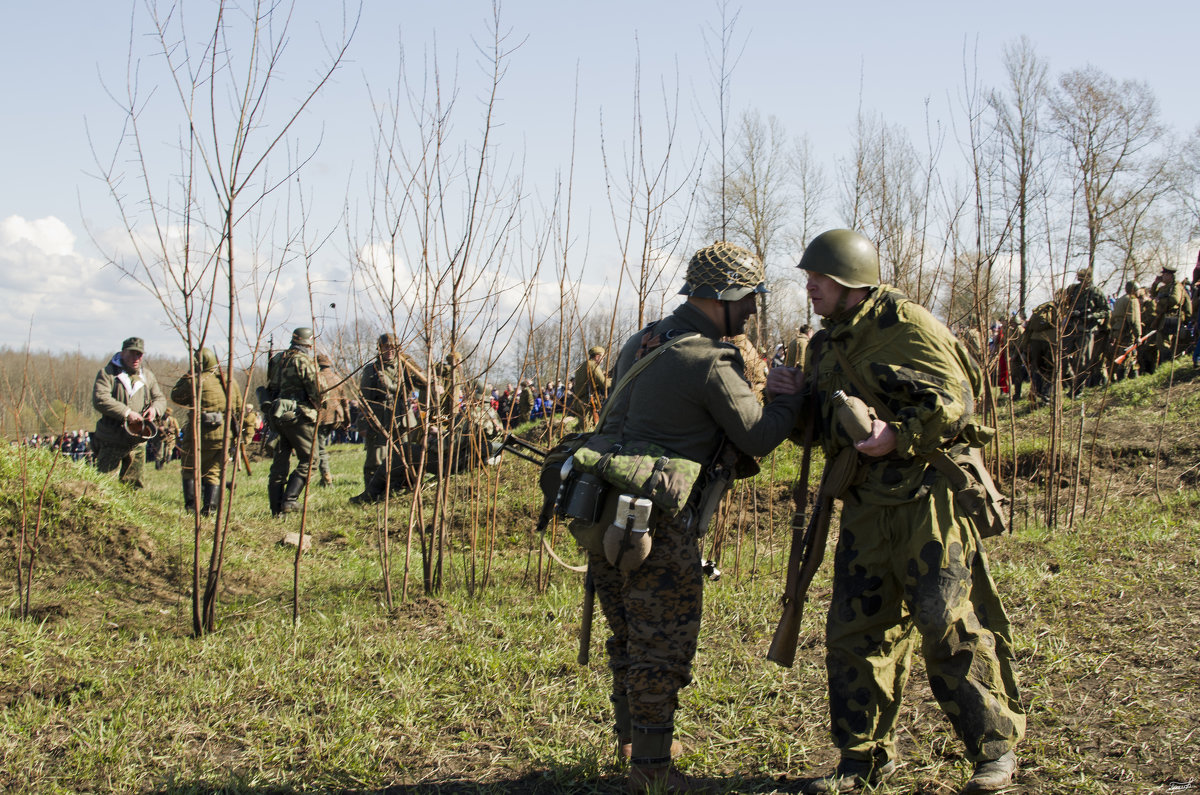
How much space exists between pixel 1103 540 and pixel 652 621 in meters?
4.21

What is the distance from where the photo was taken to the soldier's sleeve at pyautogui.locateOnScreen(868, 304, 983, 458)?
2.71 meters

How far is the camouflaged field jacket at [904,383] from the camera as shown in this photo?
2729 mm

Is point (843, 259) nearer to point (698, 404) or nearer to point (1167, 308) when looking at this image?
point (698, 404)

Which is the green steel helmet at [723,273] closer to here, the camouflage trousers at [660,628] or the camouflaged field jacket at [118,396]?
the camouflage trousers at [660,628]

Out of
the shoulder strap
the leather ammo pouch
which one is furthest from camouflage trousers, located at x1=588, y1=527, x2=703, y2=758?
the shoulder strap

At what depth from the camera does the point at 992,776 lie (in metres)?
2.67

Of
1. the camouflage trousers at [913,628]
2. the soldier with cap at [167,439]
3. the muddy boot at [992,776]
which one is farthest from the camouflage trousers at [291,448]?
the muddy boot at [992,776]

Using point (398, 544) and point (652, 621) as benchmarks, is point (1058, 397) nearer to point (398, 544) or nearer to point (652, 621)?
point (652, 621)

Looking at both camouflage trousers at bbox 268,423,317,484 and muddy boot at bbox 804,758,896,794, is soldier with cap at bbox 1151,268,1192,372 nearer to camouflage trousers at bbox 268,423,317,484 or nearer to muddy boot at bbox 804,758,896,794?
camouflage trousers at bbox 268,423,317,484

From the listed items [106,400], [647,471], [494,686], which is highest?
[106,400]

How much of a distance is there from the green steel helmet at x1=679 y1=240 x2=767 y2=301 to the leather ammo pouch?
0.56 metres

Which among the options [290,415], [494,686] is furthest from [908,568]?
[290,415]

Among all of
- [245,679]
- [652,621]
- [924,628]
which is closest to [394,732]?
[245,679]

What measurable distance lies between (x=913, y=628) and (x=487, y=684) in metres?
1.95
